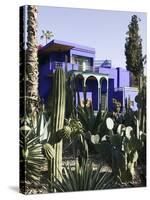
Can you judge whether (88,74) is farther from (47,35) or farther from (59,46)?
(47,35)

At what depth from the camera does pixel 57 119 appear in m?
12.7

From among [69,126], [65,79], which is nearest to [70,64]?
[65,79]

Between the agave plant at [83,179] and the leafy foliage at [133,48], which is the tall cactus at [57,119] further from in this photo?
the leafy foliage at [133,48]

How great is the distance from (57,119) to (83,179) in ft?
4.22

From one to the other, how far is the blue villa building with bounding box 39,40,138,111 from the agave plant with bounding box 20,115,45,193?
0.65m

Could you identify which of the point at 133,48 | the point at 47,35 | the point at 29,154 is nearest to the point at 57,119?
the point at 29,154

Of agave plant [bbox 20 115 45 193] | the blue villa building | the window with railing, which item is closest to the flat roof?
the blue villa building

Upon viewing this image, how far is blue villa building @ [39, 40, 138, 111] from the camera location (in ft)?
41.3

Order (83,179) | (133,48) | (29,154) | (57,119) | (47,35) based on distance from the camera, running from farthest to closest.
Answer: (133,48) < (83,179) < (57,119) < (47,35) < (29,154)

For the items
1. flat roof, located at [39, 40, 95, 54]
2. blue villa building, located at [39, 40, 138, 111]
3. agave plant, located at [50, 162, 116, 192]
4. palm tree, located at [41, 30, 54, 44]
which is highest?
palm tree, located at [41, 30, 54, 44]

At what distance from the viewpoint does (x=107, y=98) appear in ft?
43.8

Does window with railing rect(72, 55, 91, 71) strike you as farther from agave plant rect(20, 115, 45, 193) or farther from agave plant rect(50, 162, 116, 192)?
agave plant rect(50, 162, 116, 192)

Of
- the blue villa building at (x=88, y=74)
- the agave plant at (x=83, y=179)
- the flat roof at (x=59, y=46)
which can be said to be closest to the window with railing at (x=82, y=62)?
the blue villa building at (x=88, y=74)

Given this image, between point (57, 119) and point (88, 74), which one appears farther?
point (88, 74)
